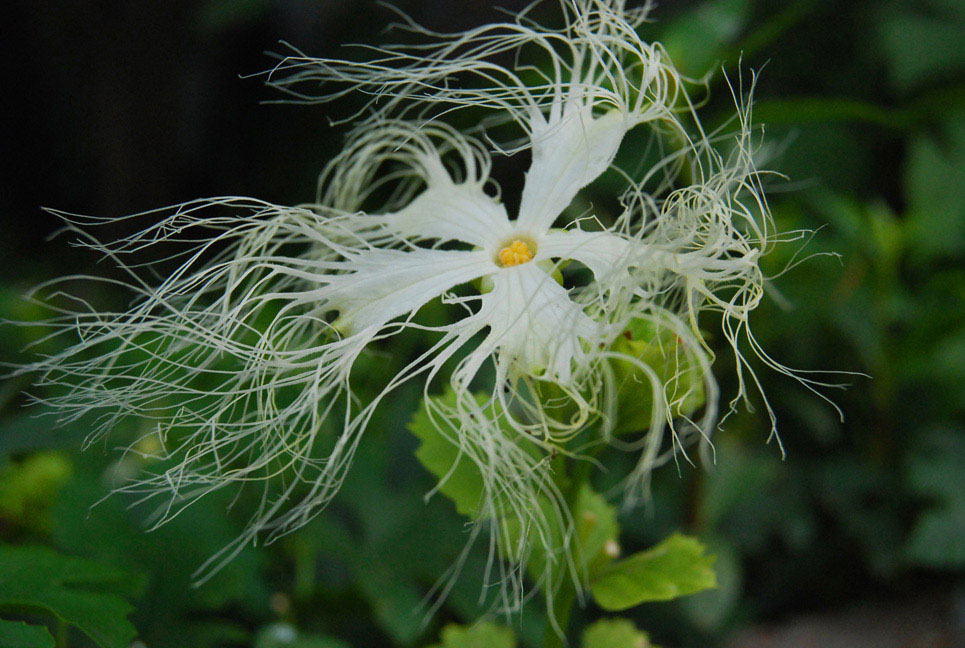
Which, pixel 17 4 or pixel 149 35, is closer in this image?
pixel 149 35

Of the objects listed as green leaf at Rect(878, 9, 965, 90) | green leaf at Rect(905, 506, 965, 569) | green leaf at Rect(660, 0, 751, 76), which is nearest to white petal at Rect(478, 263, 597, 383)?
green leaf at Rect(660, 0, 751, 76)

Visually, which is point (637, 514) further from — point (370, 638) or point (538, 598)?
point (370, 638)

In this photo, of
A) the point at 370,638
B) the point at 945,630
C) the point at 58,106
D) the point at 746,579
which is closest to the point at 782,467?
the point at 746,579

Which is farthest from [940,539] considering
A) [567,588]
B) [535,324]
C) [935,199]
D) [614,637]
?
[535,324]

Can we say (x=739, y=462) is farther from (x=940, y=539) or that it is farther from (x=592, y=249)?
(x=592, y=249)

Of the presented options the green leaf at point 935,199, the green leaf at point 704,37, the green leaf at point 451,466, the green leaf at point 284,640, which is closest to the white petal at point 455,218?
the green leaf at point 451,466

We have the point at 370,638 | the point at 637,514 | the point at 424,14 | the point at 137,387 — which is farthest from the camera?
the point at 424,14

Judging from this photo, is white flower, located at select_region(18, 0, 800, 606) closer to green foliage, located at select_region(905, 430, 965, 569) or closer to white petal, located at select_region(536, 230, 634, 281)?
white petal, located at select_region(536, 230, 634, 281)

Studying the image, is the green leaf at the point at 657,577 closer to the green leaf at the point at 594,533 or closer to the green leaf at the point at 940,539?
the green leaf at the point at 594,533
